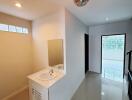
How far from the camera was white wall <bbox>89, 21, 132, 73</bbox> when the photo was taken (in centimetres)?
383

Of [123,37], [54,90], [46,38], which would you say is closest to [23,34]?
[46,38]

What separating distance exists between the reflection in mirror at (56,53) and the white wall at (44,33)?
157mm

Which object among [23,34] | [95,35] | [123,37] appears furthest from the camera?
[95,35]

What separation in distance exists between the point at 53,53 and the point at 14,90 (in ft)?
6.03

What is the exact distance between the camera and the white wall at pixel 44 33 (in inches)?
97.9

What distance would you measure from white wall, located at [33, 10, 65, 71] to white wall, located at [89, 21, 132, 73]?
2871mm

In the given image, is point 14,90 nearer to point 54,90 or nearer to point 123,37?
point 54,90

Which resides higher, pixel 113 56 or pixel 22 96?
pixel 113 56

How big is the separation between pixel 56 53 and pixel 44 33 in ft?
2.81

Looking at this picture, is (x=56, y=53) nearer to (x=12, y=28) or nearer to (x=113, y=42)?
(x=12, y=28)

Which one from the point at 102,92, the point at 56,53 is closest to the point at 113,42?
the point at 102,92

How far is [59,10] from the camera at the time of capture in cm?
245

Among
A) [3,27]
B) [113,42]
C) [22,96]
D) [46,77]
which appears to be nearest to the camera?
[46,77]

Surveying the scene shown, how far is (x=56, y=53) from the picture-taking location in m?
2.66
